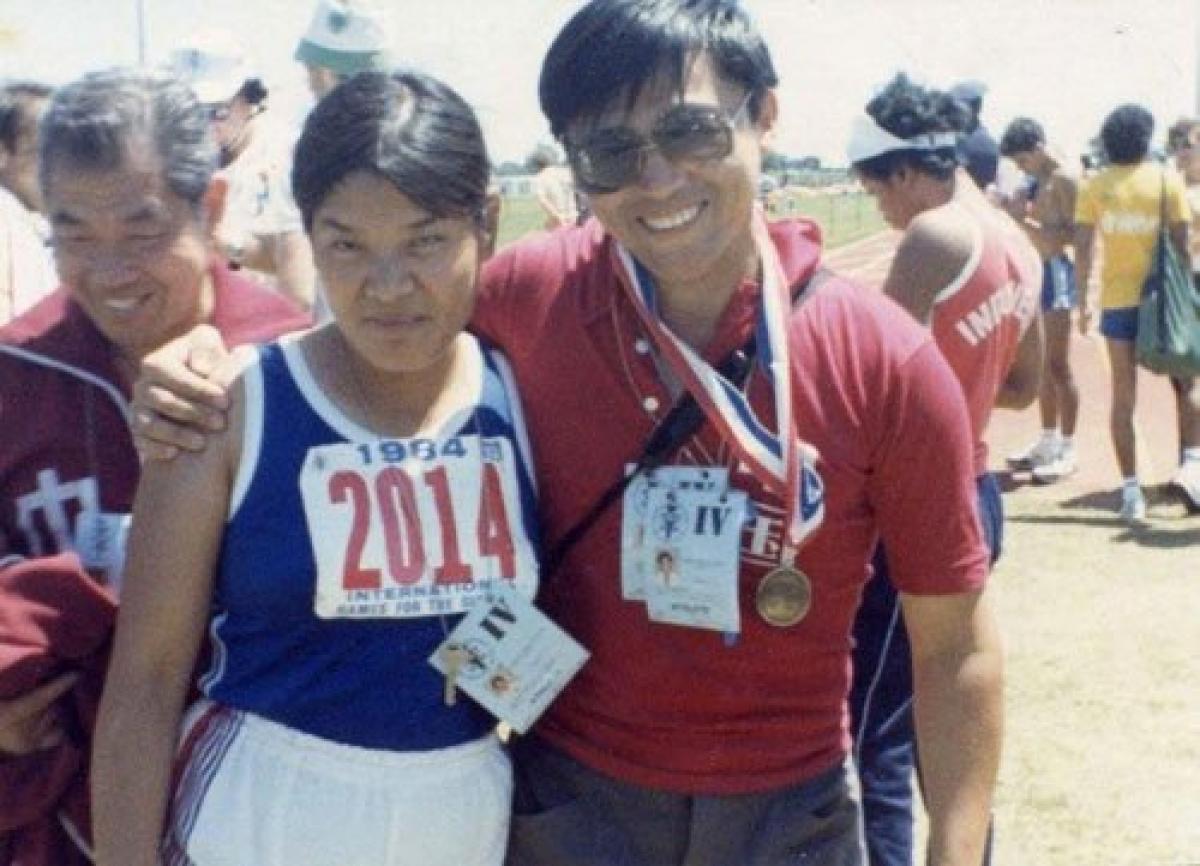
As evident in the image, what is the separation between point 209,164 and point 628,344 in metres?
0.59

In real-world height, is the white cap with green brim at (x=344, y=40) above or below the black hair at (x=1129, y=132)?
above

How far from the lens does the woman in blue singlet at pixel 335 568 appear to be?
1894 millimetres

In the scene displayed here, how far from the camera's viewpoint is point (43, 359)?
2.02m

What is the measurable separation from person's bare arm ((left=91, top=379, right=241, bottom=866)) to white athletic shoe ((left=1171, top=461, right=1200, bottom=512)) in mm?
7420

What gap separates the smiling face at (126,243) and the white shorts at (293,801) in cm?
51

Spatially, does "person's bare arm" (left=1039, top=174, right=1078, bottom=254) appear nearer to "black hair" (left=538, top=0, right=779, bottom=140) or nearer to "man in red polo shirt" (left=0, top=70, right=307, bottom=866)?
"black hair" (left=538, top=0, right=779, bottom=140)

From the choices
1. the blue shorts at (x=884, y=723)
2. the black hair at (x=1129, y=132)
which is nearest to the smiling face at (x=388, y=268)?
the blue shorts at (x=884, y=723)

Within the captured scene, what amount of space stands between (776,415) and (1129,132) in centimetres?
721

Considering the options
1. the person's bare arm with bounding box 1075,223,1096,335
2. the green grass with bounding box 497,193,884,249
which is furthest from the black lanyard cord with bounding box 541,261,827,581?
the green grass with bounding box 497,193,884,249

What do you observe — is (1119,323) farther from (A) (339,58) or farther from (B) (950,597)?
(B) (950,597)

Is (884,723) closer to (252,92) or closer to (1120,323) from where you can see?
(252,92)

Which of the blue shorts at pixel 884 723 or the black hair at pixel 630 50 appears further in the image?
the blue shorts at pixel 884 723

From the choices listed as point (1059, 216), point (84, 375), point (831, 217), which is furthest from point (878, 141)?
point (831, 217)

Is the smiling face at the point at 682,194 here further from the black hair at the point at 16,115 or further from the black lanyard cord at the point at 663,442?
the black hair at the point at 16,115
